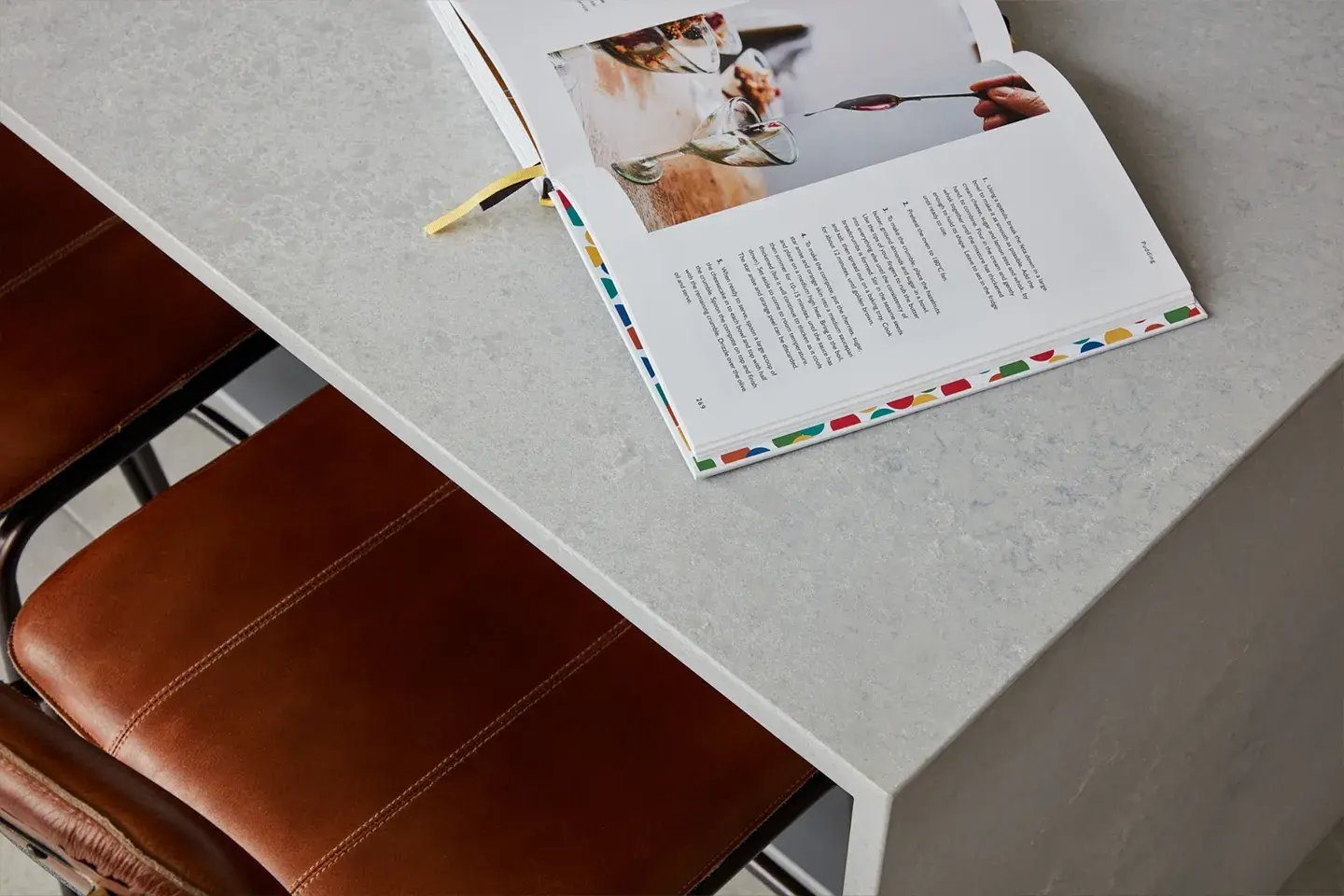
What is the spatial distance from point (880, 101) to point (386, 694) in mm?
488

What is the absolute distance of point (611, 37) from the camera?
31.4 inches

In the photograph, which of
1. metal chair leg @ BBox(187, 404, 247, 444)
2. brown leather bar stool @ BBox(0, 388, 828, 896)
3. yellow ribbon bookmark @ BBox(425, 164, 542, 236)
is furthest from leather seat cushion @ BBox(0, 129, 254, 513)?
yellow ribbon bookmark @ BBox(425, 164, 542, 236)

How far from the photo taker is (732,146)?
0.75m

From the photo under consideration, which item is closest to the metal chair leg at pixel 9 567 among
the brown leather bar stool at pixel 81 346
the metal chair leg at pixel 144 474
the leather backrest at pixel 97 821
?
the brown leather bar stool at pixel 81 346

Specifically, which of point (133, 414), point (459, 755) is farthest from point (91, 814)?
point (133, 414)

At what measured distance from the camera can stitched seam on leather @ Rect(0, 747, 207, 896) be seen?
52cm

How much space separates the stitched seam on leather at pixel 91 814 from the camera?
518mm

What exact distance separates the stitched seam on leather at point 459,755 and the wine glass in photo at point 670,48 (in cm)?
37

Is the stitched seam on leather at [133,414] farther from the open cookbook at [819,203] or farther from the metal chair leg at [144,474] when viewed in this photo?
the open cookbook at [819,203]

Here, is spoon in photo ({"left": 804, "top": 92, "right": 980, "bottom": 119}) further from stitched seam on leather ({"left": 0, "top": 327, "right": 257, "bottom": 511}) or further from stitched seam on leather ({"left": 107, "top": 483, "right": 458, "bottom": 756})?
stitched seam on leather ({"left": 0, "top": 327, "right": 257, "bottom": 511})

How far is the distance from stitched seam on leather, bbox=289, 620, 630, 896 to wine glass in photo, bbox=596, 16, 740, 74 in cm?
37

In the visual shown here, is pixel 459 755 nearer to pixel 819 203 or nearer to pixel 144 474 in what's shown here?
pixel 819 203

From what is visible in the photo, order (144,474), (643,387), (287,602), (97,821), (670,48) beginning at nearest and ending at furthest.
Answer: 1. (97,821)
2. (643,387)
3. (670,48)
4. (287,602)
5. (144,474)

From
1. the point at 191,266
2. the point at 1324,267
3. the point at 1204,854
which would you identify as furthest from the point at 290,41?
the point at 1204,854
